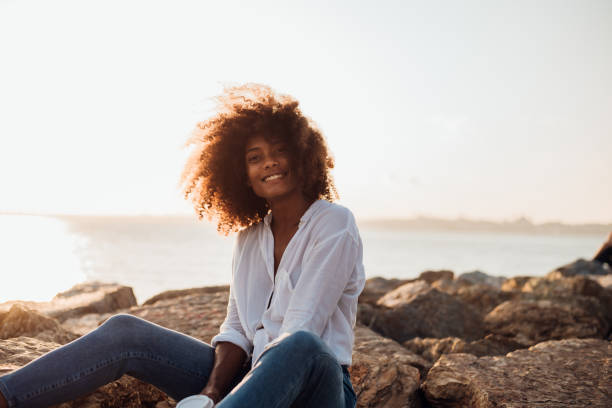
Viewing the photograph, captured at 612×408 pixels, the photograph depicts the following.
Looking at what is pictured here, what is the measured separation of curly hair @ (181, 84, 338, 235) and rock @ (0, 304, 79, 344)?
4.58 feet

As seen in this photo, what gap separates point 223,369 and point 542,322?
3.72 metres

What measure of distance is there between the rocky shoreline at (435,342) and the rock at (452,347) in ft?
0.04

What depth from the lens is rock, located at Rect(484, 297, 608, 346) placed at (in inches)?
187

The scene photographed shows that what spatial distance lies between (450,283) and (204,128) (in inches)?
268

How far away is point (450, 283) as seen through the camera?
28.6 feet

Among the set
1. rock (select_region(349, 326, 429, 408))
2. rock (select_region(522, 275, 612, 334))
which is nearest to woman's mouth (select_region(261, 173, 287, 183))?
rock (select_region(349, 326, 429, 408))

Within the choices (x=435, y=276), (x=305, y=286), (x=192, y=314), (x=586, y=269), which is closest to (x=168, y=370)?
(x=305, y=286)

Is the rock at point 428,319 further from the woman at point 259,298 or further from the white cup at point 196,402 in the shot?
the white cup at point 196,402

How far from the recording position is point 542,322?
15.8ft

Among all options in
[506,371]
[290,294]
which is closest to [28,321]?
[290,294]

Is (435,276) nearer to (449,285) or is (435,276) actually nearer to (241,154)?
(449,285)

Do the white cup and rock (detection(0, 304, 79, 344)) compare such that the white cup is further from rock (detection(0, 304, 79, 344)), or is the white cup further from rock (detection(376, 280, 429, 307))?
rock (detection(376, 280, 429, 307))

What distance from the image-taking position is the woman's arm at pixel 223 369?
2.19m

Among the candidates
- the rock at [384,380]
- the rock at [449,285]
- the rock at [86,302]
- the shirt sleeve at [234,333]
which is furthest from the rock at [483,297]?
the shirt sleeve at [234,333]
